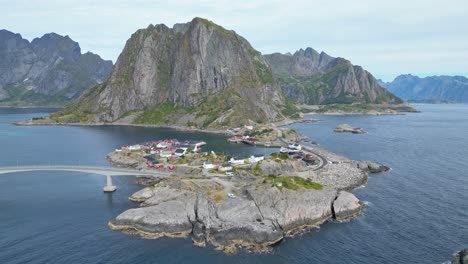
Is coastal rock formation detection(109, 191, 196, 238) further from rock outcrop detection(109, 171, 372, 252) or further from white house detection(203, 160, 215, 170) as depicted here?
white house detection(203, 160, 215, 170)

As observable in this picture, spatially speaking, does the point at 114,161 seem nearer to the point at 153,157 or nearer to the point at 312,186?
the point at 153,157

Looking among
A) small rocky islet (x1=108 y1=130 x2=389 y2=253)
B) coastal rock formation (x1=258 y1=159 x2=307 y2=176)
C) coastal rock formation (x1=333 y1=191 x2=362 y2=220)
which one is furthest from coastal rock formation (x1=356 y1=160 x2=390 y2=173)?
coastal rock formation (x1=333 y1=191 x2=362 y2=220)

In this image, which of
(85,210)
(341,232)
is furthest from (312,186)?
(85,210)

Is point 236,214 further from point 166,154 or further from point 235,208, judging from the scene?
point 166,154

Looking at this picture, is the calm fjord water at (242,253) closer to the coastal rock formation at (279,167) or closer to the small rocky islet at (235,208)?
the small rocky islet at (235,208)

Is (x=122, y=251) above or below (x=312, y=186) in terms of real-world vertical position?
below

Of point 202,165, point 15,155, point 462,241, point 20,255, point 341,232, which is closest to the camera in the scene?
point 20,255

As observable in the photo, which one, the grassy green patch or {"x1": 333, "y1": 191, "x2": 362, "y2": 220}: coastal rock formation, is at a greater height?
the grassy green patch

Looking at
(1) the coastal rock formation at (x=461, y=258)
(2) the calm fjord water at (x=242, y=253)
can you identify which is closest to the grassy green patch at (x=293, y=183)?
(2) the calm fjord water at (x=242, y=253)

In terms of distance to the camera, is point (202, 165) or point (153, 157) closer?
point (202, 165)
